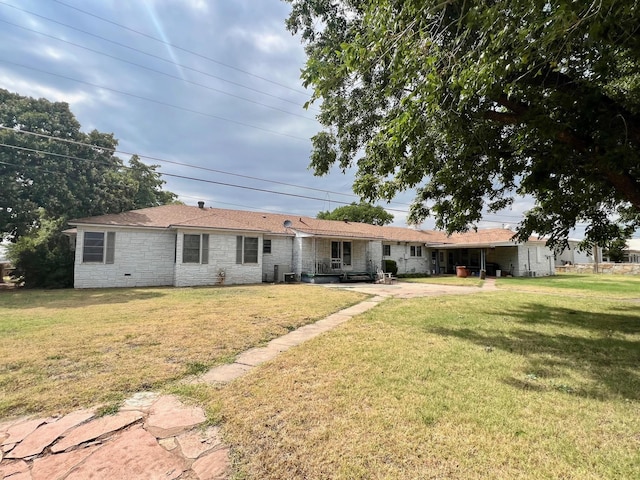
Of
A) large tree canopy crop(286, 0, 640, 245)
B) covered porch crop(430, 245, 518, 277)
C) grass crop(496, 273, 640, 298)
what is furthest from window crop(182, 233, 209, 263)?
covered porch crop(430, 245, 518, 277)

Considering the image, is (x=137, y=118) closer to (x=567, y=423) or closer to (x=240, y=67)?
(x=240, y=67)

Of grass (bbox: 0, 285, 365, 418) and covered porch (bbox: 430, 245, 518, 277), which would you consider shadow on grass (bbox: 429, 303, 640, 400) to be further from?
covered porch (bbox: 430, 245, 518, 277)

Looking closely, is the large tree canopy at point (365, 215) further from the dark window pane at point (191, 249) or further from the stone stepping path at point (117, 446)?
the stone stepping path at point (117, 446)

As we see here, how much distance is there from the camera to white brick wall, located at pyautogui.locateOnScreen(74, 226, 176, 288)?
45.9ft

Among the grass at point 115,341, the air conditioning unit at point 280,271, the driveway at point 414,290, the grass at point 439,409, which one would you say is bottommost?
the grass at point 439,409

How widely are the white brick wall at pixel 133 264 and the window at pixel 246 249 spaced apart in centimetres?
326

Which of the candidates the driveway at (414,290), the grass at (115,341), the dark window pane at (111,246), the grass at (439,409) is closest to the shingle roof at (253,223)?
the dark window pane at (111,246)

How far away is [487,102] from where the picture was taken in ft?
18.7

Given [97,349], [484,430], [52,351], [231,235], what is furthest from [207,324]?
[231,235]

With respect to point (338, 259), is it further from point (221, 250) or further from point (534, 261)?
point (534, 261)

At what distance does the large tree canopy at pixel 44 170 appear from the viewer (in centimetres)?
1448

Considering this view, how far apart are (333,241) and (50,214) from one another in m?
15.9

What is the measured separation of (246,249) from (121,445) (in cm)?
1482

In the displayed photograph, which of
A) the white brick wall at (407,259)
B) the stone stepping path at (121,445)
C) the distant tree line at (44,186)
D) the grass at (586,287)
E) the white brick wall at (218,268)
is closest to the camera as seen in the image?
the stone stepping path at (121,445)
